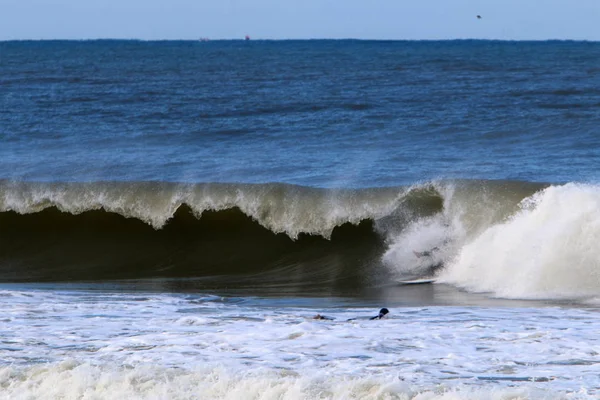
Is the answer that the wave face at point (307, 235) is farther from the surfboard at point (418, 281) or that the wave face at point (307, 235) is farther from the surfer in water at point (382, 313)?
the surfer in water at point (382, 313)

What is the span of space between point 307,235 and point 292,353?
7.05 metres

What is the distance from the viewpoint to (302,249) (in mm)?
14562

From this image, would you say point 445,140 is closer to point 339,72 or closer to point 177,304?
point 177,304

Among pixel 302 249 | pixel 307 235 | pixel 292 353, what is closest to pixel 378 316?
pixel 292 353

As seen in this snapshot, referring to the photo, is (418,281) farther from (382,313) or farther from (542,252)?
(382,313)

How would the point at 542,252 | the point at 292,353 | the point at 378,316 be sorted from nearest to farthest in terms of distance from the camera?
the point at 292,353 → the point at 378,316 → the point at 542,252

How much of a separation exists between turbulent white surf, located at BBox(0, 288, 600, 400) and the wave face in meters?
2.15

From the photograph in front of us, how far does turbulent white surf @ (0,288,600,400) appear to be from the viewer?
7.04m

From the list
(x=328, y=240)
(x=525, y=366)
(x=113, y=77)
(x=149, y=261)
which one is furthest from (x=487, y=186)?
(x=113, y=77)

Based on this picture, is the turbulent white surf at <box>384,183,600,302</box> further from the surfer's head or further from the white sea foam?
the surfer's head

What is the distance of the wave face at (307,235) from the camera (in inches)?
473

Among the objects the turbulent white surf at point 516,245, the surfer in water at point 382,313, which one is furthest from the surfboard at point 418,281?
the surfer in water at point 382,313

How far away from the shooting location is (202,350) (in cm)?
806

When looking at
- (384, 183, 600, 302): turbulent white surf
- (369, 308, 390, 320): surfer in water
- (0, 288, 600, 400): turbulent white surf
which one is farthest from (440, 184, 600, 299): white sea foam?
(369, 308, 390, 320): surfer in water
